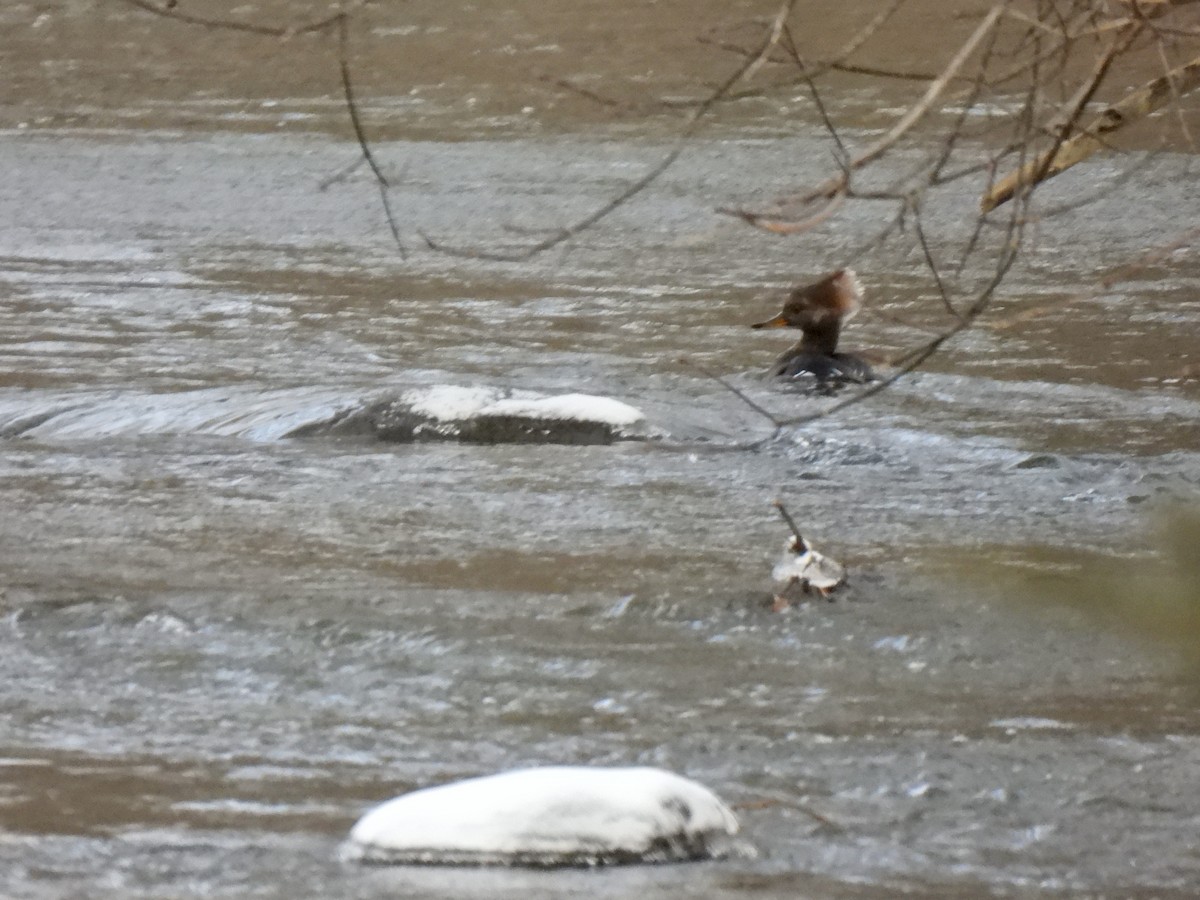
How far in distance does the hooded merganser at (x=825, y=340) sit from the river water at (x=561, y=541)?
0.15 meters

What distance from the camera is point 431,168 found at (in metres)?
10.6

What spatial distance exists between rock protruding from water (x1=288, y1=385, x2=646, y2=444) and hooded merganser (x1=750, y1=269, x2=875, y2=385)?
2.55 feet

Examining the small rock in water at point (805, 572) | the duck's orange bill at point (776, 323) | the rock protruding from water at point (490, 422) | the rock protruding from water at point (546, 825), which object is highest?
the rock protruding from water at point (546, 825)

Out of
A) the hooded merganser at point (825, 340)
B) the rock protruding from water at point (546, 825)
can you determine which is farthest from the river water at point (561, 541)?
the hooded merganser at point (825, 340)

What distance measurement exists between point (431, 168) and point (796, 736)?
7259 mm

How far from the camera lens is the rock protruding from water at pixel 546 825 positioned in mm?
3086

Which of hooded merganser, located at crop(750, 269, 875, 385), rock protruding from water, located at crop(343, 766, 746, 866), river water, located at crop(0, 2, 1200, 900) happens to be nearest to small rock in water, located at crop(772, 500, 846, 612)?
river water, located at crop(0, 2, 1200, 900)

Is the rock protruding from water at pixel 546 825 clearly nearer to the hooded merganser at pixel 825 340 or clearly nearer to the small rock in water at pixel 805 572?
the small rock in water at pixel 805 572

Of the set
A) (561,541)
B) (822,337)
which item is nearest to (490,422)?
(561,541)

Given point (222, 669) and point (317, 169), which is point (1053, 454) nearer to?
point (222, 669)

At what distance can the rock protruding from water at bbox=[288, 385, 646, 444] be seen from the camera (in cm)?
605

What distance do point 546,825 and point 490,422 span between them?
305 centimetres

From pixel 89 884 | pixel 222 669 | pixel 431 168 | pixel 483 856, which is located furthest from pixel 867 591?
pixel 431 168

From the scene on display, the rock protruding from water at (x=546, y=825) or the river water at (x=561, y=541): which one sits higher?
the rock protruding from water at (x=546, y=825)
